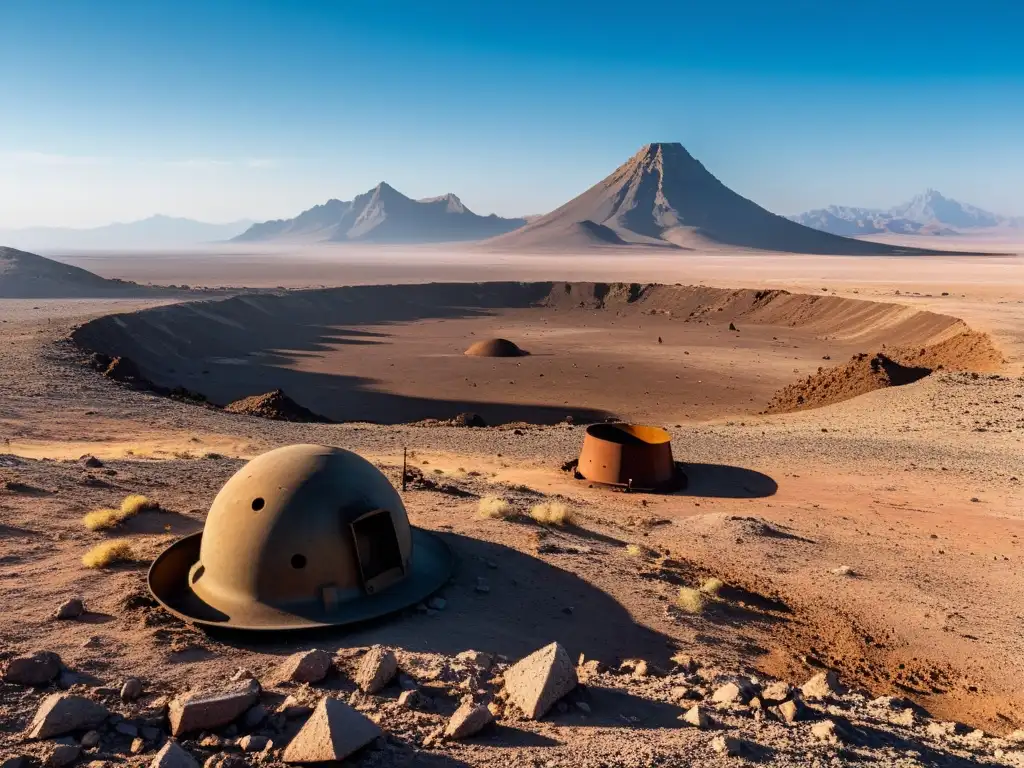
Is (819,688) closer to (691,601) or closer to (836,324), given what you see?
(691,601)

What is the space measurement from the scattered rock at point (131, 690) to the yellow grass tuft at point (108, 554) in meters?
3.44

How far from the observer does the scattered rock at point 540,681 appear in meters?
6.48

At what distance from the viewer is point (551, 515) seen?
1291cm

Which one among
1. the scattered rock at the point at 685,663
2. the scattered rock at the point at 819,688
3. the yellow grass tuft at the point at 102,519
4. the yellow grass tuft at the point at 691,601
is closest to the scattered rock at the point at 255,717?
the scattered rock at the point at 685,663

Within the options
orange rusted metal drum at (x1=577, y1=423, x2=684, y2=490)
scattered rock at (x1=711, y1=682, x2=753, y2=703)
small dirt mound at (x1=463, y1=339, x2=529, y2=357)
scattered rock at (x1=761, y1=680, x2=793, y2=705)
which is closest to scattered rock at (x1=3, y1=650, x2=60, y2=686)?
scattered rock at (x1=711, y1=682, x2=753, y2=703)

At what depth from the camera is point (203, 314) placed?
51.3m

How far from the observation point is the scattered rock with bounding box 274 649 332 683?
22.4 feet

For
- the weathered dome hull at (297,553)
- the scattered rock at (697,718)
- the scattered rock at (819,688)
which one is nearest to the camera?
the scattered rock at (697,718)

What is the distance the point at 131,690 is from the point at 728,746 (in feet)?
17.3

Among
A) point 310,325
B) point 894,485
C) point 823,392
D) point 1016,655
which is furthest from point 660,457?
point 310,325

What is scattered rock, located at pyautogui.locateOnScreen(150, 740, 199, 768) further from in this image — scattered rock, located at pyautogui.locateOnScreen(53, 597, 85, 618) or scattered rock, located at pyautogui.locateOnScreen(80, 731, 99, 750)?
scattered rock, located at pyautogui.locateOnScreen(53, 597, 85, 618)

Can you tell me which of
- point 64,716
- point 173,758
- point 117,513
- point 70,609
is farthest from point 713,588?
point 117,513

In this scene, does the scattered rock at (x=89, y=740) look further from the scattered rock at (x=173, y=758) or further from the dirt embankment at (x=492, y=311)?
the dirt embankment at (x=492, y=311)

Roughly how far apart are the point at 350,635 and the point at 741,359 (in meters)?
39.3
